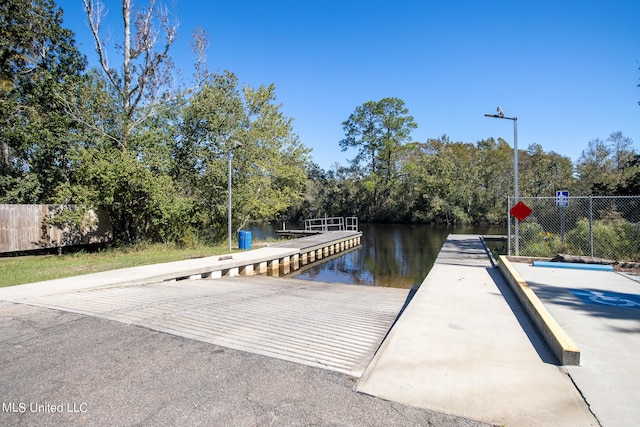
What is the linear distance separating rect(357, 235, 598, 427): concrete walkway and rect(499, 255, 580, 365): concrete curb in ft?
0.33

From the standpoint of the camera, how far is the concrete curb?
3.29 meters

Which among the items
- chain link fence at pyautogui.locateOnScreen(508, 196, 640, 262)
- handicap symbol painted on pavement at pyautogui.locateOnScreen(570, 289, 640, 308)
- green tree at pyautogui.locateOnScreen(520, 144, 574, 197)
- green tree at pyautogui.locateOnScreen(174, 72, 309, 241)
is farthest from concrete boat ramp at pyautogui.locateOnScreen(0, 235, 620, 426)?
green tree at pyautogui.locateOnScreen(520, 144, 574, 197)

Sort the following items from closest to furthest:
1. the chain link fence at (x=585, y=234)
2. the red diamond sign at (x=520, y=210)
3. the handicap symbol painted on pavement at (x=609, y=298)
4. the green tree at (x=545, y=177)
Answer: the handicap symbol painted on pavement at (x=609, y=298) < the red diamond sign at (x=520, y=210) < the chain link fence at (x=585, y=234) < the green tree at (x=545, y=177)

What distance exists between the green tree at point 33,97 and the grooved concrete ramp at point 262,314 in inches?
481

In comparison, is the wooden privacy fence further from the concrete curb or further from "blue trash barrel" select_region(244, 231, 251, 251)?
the concrete curb

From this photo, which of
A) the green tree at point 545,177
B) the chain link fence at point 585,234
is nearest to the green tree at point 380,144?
the green tree at point 545,177

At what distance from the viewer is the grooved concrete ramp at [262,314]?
389 centimetres

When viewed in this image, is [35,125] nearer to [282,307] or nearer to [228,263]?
[228,263]

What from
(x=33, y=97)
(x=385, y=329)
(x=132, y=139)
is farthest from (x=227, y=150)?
(x=385, y=329)

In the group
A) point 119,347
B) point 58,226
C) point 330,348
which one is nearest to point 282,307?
point 330,348

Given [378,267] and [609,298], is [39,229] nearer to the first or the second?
[378,267]

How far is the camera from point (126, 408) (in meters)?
2.68

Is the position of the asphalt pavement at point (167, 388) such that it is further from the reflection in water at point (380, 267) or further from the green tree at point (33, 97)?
the green tree at point (33, 97)

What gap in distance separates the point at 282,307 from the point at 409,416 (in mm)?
3576
